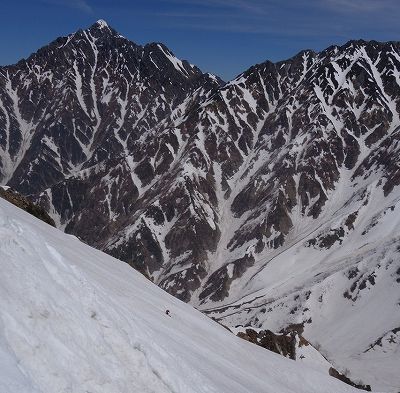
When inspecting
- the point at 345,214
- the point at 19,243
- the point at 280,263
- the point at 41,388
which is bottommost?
the point at 41,388

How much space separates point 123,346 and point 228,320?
14202cm

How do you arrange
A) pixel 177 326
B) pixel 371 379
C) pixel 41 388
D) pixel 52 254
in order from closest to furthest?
pixel 41 388, pixel 52 254, pixel 177 326, pixel 371 379

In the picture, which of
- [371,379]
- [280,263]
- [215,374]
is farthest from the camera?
[280,263]

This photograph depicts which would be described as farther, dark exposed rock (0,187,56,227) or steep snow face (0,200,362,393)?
dark exposed rock (0,187,56,227)

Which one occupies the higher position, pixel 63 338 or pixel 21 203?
pixel 21 203

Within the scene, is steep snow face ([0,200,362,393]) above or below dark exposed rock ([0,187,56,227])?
below

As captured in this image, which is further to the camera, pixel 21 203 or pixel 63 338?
pixel 21 203

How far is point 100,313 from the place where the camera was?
17.7 meters

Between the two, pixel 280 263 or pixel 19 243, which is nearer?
pixel 19 243

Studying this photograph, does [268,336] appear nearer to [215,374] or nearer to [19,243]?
[215,374]

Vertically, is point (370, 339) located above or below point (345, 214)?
below

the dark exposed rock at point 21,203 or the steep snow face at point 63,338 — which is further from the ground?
the dark exposed rock at point 21,203

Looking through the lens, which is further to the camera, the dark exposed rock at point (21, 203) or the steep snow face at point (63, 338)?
the dark exposed rock at point (21, 203)

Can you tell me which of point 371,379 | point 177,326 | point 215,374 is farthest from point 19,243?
point 371,379
